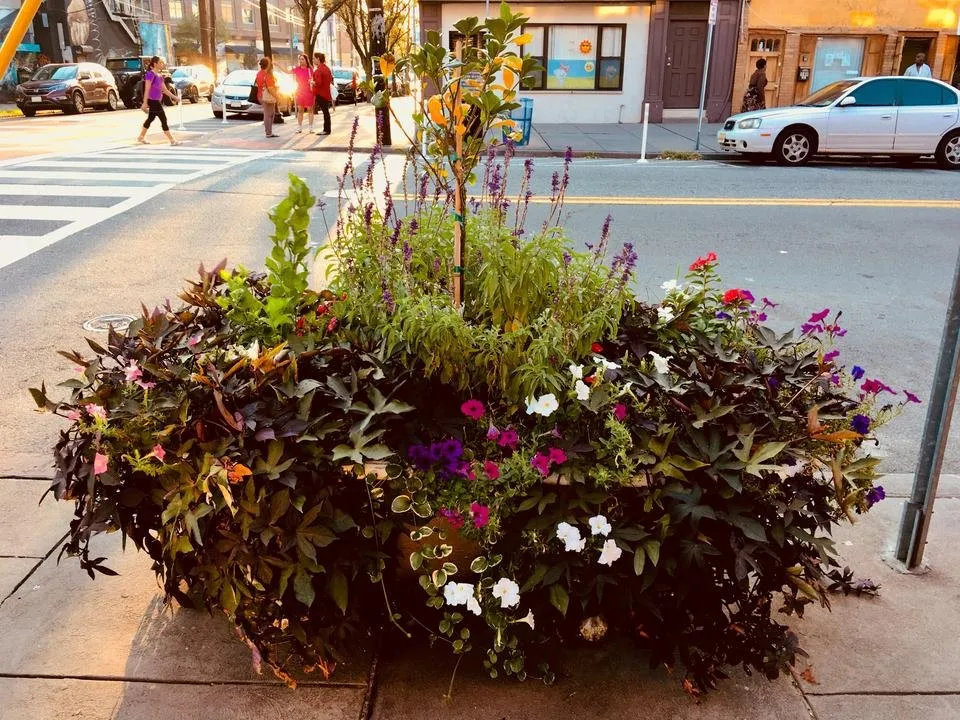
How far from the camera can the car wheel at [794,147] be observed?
15711mm

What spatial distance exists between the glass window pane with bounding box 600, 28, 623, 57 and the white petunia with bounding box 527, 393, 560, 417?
24785 millimetres

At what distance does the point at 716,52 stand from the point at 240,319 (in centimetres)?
2469

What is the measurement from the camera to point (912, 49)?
25469 millimetres

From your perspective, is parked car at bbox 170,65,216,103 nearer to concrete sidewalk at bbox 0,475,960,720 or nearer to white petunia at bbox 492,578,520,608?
concrete sidewalk at bbox 0,475,960,720

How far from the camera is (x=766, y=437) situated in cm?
253

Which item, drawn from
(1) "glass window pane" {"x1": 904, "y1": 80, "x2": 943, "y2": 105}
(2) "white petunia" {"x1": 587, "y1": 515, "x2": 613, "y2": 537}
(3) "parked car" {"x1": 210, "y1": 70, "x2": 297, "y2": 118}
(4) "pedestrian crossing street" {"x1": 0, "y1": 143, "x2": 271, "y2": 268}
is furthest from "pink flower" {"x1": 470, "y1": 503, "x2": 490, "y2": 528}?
(3) "parked car" {"x1": 210, "y1": 70, "x2": 297, "y2": 118}

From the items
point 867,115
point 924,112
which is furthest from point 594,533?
point 924,112

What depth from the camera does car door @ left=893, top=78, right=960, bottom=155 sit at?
15742mm

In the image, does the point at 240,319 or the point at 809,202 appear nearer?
the point at 240,319

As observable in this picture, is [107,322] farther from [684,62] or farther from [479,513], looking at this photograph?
[684,62]

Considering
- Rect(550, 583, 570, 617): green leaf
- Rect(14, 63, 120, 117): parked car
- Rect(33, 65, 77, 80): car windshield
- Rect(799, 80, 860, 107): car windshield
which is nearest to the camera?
Rect(550, 583, 570, 617): green leaf

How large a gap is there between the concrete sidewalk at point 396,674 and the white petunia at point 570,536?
21.5 inches

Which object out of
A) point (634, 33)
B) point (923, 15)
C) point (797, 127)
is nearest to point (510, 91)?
point (797, 127)

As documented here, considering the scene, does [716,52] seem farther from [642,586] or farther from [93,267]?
[642,586]
